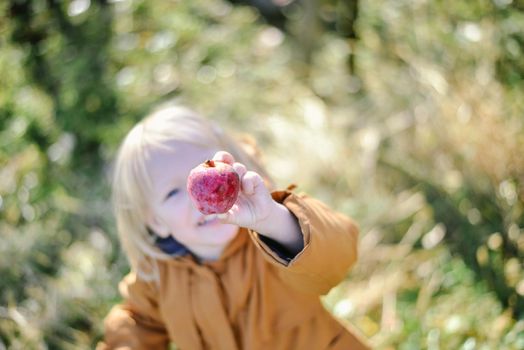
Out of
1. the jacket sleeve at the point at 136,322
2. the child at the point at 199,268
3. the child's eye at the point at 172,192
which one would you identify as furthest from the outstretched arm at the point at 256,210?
the jacket sleeve at the point at 136,322

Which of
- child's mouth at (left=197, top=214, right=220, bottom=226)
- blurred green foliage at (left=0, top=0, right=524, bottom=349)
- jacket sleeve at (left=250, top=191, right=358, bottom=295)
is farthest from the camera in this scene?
blurred green foliage at (left=0, top=0, right=524, bottom=349)

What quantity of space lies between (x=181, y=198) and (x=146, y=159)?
0.15 m

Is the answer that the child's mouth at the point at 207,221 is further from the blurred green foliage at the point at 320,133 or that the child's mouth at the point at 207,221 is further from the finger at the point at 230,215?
Answer: the blurred green foliage at the point at 320,133

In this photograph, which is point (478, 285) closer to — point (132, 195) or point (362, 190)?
point (362, 190)

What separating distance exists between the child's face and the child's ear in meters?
0.07

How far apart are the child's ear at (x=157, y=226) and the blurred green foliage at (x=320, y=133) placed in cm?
80

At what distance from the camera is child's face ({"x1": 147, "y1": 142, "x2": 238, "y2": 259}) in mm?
1978

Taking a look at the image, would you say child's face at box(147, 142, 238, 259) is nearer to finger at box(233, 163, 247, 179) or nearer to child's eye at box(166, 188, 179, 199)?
child's eye at box(166, 188, 179, 199)

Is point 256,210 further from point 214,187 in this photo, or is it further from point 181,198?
point 181,198

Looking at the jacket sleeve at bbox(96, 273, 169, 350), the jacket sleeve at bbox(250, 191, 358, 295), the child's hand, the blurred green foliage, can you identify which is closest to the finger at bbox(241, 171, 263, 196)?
the child's hand

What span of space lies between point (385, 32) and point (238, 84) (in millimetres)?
826

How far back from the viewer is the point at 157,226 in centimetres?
214

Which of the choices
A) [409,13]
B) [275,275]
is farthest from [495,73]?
[275,275]

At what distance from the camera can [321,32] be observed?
4.14 meters
